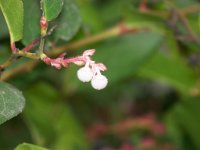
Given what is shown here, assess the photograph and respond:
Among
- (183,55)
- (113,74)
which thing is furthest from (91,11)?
(183,55)

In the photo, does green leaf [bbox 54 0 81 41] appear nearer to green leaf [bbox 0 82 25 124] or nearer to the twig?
the twig

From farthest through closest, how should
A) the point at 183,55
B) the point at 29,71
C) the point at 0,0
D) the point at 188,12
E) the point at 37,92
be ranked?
the point at 183,55, the point at 37,92, the point at 188,12, the point at 29,71, the point at 0,0

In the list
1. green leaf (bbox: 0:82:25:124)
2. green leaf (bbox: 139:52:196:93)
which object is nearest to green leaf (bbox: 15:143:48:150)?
green leaf (bbox: 0:82:25:124)

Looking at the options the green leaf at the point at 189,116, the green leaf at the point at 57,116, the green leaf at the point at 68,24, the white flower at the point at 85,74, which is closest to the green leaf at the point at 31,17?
the green leaf at the point at 68,24

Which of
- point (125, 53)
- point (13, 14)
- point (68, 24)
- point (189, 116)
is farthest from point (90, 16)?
point (13, 14)

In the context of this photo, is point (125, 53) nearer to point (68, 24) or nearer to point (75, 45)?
point (75, 45)

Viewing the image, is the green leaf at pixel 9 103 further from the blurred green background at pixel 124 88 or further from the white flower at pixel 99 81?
the blurred green background at pixel 124 88

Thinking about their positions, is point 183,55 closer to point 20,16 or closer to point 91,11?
point 91,11
